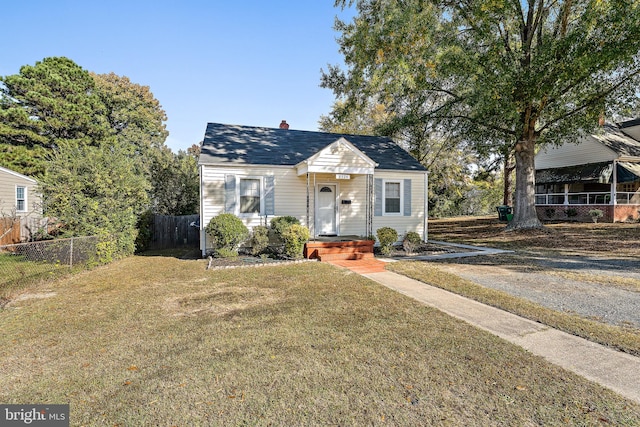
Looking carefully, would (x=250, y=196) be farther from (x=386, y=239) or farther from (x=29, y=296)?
(x=29, y=296)

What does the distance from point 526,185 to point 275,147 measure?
12.3 metres

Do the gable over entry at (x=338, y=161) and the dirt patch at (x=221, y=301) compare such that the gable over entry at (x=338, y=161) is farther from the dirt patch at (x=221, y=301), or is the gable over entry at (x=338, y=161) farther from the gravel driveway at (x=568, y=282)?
the dirt patch at (x=221, y=301)

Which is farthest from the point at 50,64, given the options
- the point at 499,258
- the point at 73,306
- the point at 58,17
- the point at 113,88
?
the point at 499,258

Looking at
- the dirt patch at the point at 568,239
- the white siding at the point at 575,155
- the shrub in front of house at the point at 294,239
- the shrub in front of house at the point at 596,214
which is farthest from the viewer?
the white siding at the point at 575,155

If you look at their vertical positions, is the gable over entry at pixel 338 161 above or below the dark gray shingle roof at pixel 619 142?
below

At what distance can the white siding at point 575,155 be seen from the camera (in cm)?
1986

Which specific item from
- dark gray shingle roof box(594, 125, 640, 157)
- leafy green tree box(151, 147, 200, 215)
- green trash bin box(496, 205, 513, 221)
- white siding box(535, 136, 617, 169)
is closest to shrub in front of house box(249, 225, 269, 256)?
leafy green tree box(151, 147, 200, 215)

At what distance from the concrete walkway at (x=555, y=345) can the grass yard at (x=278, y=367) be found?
0.22 m

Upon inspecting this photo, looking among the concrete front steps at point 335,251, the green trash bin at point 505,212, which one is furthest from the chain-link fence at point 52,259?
the green trash bin at point 505,212

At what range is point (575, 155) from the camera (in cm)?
2197

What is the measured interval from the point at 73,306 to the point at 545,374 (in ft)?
22.6

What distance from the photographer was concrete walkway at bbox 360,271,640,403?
3.08 meters

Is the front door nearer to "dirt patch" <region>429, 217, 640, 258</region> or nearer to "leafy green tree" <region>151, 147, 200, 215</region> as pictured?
"dirt patch" <region>429, 217, 640, 258</region>

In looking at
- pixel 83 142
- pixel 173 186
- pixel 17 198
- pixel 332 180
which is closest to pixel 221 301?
pixel 332 180
